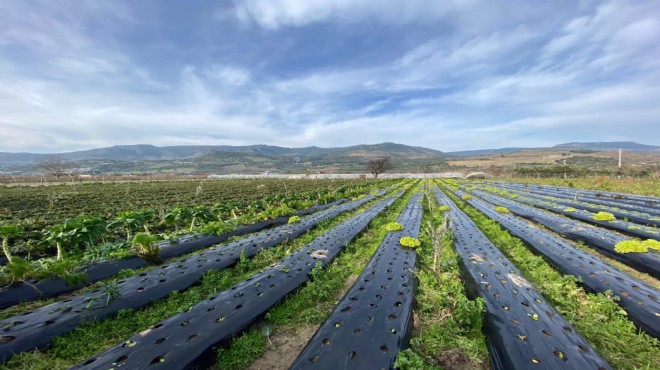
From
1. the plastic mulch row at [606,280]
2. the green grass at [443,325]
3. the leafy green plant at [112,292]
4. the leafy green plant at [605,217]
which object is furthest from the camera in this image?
the leafy green plant at [605,217]

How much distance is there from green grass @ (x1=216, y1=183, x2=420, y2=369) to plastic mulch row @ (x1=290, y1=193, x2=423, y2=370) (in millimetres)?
577

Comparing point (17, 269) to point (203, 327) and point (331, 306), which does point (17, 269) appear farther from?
point (331, 306)

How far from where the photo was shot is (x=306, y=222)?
1055 cm

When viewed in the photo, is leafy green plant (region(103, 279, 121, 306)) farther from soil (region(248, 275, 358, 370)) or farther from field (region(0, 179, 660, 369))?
soil (region(248, 275, 358, 370))

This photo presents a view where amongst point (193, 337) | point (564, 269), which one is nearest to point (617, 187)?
point (564, 269)


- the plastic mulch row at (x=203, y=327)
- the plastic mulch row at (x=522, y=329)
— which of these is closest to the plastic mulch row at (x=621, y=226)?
the plastic mulch row at (x=522, y=329)

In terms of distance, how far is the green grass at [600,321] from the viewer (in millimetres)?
3049

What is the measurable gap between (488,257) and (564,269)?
128 cm

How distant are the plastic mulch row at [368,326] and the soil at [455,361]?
0.46 m

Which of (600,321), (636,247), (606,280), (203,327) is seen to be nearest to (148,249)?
(203,327)

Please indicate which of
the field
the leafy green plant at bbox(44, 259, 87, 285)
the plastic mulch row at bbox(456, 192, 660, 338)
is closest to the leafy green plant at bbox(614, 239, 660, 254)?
the field

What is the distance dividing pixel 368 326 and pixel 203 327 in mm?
2027

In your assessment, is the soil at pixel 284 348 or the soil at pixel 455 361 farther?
the soil at pixel 284 348

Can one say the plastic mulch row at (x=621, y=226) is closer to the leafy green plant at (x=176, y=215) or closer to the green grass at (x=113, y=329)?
the green grass at (x=113, y=329)
